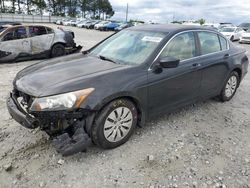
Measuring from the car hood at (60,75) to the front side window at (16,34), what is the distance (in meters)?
5.51

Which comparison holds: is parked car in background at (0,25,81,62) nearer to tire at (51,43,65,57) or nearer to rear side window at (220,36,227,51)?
tire at (51,43,65,57)

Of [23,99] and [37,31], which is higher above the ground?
[37,31]

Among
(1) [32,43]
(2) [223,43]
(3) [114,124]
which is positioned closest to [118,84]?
(3) [114,124]

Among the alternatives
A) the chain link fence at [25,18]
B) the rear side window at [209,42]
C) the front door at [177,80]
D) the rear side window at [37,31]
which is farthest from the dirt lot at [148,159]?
the chain link fence at [25,18]

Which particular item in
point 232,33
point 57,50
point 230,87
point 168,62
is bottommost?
point 57,50

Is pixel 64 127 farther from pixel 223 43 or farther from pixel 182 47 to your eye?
pixel 223 43

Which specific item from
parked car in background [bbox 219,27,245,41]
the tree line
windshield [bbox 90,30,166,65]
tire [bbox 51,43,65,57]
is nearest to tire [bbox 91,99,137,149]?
windshield [bbox 90,30,166,65]

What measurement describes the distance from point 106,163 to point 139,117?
79 cm

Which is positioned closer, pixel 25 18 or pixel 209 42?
pixel 209 42

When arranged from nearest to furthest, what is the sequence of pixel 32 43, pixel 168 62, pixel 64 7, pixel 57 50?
1. pixel 168 62
2. pixel 32 43
3. pixel 57 50
4. pixel 64 7

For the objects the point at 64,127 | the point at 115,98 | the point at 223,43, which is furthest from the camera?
the point at 223,43

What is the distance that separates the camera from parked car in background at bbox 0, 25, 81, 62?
27.2 feet

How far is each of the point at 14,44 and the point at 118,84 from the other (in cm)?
672

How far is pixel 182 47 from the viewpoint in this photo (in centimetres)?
379
